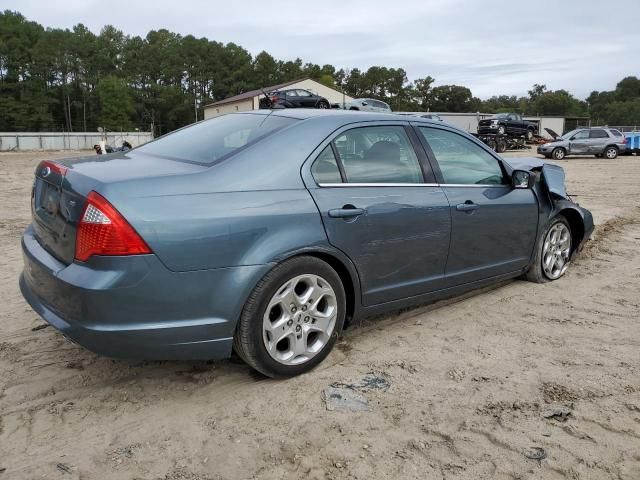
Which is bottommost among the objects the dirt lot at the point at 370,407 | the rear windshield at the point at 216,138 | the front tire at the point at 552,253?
the dirt lot at the point at 370,407

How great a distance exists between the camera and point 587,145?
2658 centimetres

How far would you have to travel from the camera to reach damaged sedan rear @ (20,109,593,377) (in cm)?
256

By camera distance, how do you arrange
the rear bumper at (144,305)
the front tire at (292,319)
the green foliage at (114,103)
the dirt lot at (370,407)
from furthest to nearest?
the green foliage at (114,103) < the front tire at (292,319) < the rear bumper at (144,305) < the dirt lot at (370,407)

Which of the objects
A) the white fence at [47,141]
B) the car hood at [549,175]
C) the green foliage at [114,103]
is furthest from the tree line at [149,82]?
the car hood at [549,175]

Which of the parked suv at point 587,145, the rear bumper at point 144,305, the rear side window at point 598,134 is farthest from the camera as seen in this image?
the rear side window at point 598,134

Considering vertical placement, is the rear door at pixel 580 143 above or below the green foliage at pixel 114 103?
below

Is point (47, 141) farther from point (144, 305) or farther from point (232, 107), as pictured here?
point (144, 305)

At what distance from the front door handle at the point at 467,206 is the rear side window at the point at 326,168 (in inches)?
41.5

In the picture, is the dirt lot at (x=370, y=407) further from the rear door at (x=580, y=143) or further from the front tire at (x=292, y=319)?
the rear door at (x=580, y=143)

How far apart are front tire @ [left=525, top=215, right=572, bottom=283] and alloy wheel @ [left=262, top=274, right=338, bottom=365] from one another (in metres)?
2.44

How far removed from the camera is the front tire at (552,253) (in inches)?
191

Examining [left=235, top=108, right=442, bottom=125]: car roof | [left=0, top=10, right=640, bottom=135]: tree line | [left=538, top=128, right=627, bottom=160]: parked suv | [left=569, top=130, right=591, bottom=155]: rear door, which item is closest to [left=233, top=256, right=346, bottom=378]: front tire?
[left=235, top=108, right=442, bottom=125]: car roof

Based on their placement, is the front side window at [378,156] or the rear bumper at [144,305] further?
the front side window at [378,156]

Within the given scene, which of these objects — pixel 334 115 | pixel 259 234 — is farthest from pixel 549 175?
pixel 259 234
